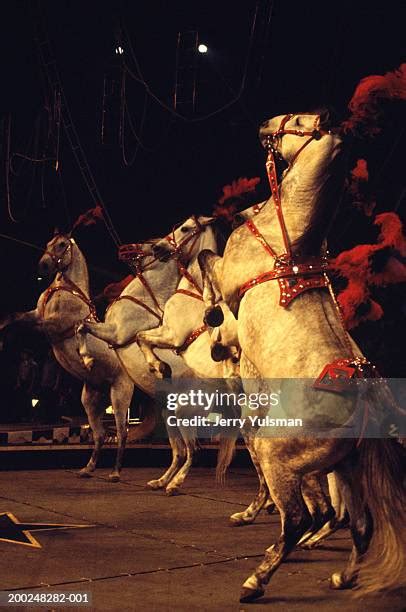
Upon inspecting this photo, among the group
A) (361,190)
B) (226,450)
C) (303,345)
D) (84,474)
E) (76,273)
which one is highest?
(361,190)

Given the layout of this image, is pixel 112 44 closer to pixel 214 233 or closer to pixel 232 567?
pixel 214 233

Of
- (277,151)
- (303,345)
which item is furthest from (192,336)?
(303,345)

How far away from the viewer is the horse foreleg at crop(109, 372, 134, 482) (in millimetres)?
9438

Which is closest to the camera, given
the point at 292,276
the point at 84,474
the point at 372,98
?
the point at 292,276

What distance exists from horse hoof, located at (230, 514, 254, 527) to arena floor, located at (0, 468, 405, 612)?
0.18 feet

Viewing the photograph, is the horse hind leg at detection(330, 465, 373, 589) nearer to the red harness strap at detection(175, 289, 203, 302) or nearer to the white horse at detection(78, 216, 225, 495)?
the red harness strap at detection(175, 289, 203, 302)

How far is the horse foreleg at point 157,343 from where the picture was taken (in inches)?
325

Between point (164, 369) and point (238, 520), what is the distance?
2122 millimetres

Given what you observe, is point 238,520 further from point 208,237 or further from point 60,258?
A: point 60,258

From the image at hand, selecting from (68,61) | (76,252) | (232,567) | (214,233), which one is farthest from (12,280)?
(232,567)

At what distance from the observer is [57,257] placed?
10.2m

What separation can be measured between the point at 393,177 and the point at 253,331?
4.36 meters

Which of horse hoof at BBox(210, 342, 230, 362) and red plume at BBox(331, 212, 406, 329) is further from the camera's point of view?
red plume at BBox(331, 212, 406, 329)

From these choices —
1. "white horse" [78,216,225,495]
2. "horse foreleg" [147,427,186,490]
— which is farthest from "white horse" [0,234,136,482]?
"horse foreleg" [147,427,186,490]
